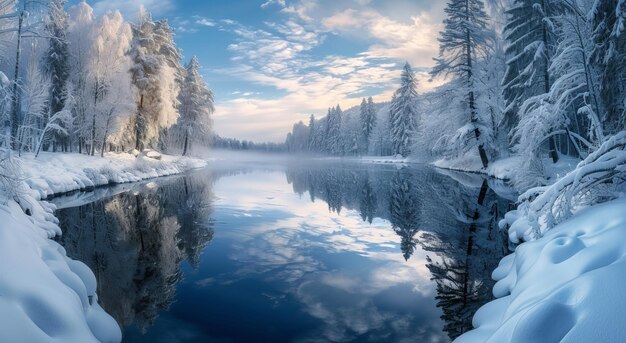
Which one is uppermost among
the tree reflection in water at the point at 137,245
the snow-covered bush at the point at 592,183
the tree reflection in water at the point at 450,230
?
the snow-covered bush at the point at 592,183

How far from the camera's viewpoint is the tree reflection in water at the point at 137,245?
5.16 metres

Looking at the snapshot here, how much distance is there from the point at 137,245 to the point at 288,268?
3872mm

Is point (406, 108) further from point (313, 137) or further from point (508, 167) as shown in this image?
point (313, 137)

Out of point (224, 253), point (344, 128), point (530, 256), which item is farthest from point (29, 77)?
point (344, 128)

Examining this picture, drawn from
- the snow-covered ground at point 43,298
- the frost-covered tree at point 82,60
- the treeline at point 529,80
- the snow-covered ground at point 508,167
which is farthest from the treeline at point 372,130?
the snow-covered ground at point 43,298

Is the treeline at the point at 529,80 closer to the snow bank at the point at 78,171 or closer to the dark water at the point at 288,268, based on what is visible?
the dark water at the point at 288,268

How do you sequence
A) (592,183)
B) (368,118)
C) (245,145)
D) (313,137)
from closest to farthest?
(592,183)
(368,118)
(313,137)
(245,145)

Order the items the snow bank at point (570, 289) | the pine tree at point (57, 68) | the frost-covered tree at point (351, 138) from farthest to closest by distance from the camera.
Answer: the frost-covered tree at point (351, 138)
the pine tree at point (57, 68)
the snow bank at point (570, 289)

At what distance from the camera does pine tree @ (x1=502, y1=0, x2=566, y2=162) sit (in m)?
17.3

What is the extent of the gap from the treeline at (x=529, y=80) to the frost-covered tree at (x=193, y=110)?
26.0m

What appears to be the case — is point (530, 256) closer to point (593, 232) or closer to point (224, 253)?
point (593, 232)

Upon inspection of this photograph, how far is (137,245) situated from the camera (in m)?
7.98

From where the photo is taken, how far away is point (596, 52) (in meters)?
8.40

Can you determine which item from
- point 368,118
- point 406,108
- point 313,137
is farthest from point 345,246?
point 313,137
